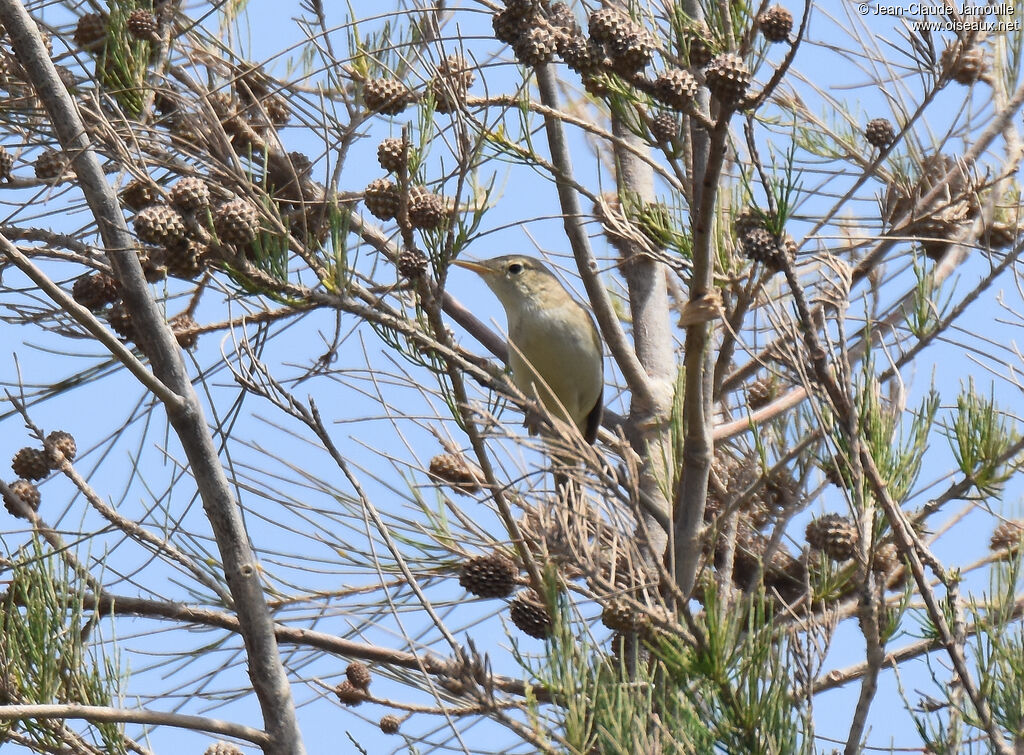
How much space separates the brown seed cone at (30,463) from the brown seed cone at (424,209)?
884 mm

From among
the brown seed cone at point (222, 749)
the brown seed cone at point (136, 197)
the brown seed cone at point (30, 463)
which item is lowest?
the brown seed cone at point (222, 749)

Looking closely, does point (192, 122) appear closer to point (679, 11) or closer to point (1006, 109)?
point (679, 11)

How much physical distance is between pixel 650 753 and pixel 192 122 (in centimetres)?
141

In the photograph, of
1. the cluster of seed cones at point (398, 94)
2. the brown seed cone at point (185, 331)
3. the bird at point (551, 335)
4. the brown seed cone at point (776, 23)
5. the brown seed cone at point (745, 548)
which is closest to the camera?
the brown seed cone at point (776, 23)

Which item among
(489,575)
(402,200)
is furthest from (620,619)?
(402,200)

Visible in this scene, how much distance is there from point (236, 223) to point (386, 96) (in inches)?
22.9

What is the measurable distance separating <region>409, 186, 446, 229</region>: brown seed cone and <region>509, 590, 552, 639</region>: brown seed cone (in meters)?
0.75

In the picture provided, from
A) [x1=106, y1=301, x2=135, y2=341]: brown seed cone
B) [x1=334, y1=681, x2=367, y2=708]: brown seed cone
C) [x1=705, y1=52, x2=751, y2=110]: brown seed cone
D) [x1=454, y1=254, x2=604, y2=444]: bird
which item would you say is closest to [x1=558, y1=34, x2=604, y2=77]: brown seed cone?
[x1=705, y1=52, x2=751, y2=110]: brown seed cone

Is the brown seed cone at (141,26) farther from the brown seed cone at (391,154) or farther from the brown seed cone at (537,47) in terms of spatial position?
the brown seed cone at (537,47)

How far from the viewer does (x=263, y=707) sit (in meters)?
1.97

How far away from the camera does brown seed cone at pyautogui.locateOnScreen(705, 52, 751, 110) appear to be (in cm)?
164

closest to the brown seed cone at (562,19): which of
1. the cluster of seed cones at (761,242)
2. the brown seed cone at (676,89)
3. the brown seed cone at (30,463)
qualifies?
the brown seed cone at (676,89)

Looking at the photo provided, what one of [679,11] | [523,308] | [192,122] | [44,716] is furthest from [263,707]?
[523,308]

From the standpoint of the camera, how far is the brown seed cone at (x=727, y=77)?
1640 mm
